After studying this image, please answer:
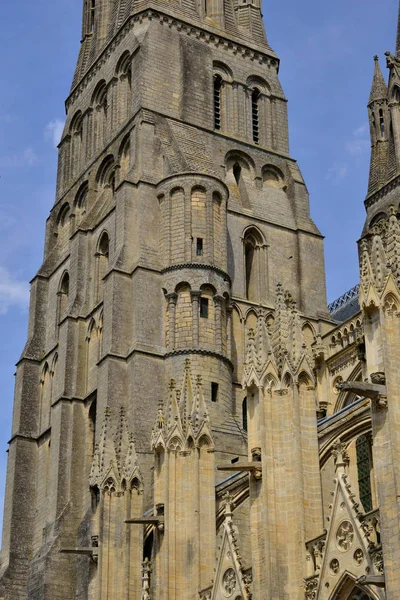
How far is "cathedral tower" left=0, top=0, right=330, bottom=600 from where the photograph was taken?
31.3 metres

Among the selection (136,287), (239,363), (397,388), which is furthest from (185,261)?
(397,388)

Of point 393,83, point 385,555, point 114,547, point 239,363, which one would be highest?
point 393,83

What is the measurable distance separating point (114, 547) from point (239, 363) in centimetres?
1444

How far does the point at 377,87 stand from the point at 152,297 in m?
17.9

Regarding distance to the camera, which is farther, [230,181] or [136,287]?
[230,181]

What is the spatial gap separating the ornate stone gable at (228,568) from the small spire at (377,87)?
3166 centimetres

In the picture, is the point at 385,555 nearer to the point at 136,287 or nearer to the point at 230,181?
the point at 136,287

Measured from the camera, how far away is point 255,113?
53344mm

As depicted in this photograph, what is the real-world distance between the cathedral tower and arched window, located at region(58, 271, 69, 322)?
99 millimetres

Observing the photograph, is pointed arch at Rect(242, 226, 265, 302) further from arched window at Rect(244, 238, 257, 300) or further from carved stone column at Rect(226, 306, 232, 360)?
carved stone column at Rect(226, 306, 232, 360)

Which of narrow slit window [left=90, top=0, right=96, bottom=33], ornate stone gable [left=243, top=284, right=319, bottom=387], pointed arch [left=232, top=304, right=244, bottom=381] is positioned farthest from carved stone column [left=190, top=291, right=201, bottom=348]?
narrow slit window [left=90, top=0, right=96, bottom=33]

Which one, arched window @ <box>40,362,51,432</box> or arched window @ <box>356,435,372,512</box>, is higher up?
arched window @ <box>40,362,51,432</box>

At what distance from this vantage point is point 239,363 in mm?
44969

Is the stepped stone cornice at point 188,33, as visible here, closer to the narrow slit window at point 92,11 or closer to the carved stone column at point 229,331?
the narrow slit window at point 92,11
